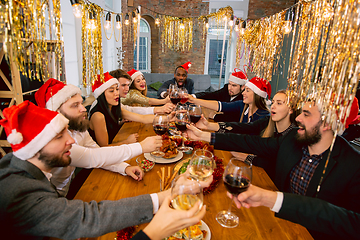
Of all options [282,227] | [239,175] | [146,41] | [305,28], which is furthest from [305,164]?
[146,41]

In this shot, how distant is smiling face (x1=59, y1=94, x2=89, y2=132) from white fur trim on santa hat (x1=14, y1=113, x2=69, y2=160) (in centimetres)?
65

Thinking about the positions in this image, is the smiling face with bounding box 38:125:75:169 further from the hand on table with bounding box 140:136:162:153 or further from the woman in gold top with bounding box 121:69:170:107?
the woman in gold top with bounding box 121:69:170:107

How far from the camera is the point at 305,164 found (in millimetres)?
1391

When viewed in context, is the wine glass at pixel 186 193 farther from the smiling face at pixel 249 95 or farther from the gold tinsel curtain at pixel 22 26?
the smiling face at pixel 249 95

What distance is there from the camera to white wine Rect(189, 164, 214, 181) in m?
1.01

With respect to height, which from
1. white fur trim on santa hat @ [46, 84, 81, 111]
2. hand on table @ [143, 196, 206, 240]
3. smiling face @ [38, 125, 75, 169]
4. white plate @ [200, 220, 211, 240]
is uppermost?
white fur trim on santa hat @ [46, 84, 81, 111]

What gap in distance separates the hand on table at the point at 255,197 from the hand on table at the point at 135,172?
0.56 meters

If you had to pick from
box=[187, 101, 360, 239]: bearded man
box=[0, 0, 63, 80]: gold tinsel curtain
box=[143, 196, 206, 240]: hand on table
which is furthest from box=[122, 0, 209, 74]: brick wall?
box=[143, 196, 206, 240]: hand on table

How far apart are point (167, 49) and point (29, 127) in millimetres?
7608

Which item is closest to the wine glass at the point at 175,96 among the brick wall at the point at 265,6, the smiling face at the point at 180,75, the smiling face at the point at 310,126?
the smiling face at the point at 310,126

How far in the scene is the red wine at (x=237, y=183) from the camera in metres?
0.91

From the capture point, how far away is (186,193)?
2.55 ft

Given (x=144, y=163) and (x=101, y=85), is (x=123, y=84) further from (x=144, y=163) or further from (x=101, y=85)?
(x=144, y=163)

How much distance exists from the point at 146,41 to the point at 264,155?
7.70 m
